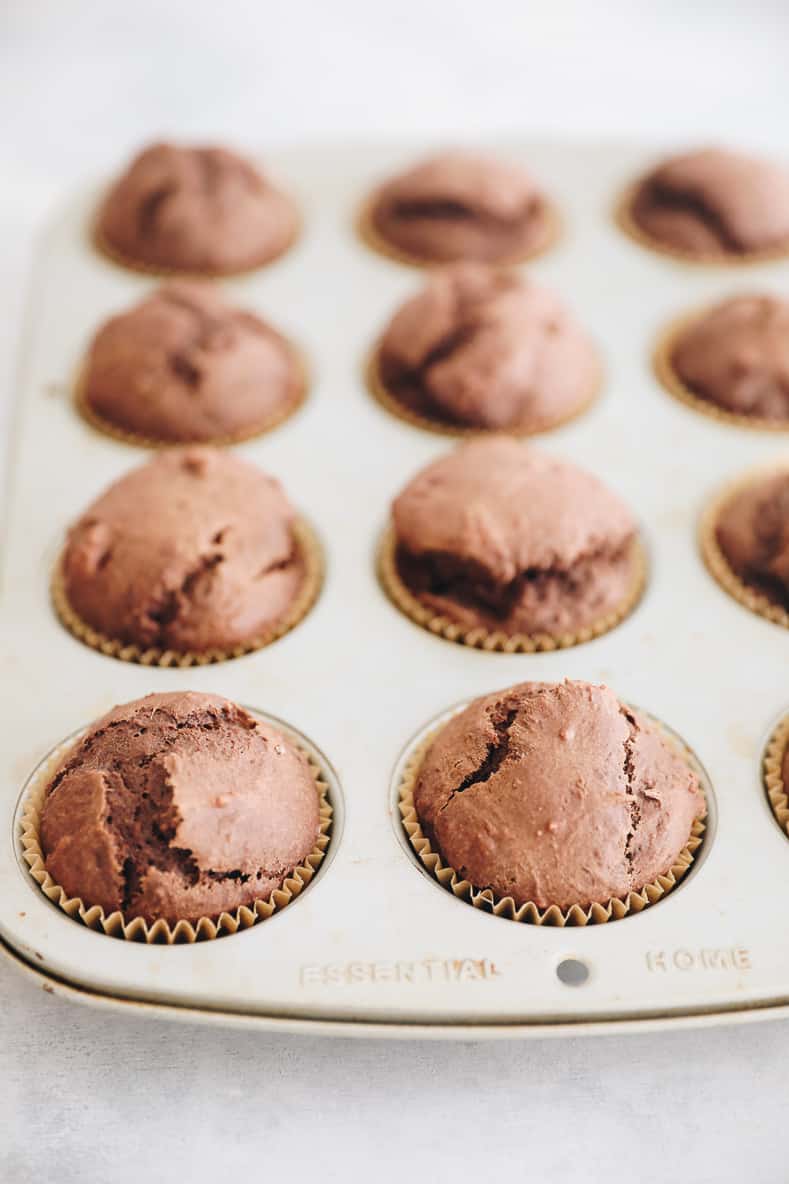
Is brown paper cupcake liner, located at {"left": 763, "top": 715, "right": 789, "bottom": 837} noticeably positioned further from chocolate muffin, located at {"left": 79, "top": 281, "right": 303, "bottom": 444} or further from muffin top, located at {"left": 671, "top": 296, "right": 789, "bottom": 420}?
chocolate muffin, located at {"left": 79, "top": 281, "right": 303, "bottom": 444}

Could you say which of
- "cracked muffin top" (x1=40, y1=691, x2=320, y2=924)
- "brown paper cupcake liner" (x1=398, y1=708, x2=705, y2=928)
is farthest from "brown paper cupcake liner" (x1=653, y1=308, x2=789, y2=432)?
"cracked muffin top" (x1=40, y1=691, x2=320, y2=924)

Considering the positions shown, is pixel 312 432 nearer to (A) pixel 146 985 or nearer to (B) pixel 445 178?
(B) pixel 445 178

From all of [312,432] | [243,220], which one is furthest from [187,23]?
[312,432]

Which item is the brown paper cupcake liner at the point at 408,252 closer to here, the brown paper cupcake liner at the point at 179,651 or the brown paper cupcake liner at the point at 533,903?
the brown paper cupcake liner at the point at 179,651

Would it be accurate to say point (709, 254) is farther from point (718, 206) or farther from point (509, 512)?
point (509, 512)

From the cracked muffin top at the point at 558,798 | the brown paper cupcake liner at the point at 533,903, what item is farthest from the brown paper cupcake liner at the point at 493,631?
the brown paper cupcake liner at the point at 533,903

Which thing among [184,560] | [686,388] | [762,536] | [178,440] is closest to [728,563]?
[762,536]
